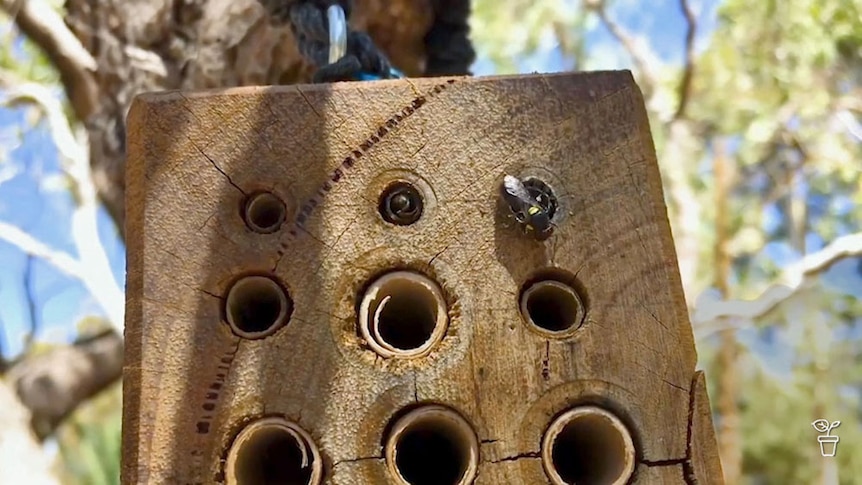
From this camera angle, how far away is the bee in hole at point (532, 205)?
54cm

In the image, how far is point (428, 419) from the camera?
0.53 meters

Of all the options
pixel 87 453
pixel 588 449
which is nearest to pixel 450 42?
pixel 588 449

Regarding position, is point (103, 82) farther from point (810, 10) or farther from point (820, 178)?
point (820, 178)

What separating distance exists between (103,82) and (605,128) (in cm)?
89

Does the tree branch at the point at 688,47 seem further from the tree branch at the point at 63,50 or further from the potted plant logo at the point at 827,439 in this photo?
the tree branch at the point at 63,50

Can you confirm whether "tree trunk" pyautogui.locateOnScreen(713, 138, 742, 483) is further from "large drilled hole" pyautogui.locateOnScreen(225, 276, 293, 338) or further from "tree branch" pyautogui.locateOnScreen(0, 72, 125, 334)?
"large drilled hole" pyautogui.locateOnScreen(225, 276, 293, 338)

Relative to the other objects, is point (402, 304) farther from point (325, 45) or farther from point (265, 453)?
point (325, 45)

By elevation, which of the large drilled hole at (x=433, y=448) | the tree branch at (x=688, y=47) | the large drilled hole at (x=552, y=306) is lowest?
the large drilled hole at (x=433, y=448)

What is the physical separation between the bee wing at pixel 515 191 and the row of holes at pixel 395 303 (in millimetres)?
60

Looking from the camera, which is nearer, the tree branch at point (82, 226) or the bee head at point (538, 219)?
the bee head at point (538, 219)

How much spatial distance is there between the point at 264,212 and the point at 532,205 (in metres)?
0.20

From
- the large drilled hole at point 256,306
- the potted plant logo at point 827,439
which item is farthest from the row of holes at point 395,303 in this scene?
the potted plant logo at point 827,439

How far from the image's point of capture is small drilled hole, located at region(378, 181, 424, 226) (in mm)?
567

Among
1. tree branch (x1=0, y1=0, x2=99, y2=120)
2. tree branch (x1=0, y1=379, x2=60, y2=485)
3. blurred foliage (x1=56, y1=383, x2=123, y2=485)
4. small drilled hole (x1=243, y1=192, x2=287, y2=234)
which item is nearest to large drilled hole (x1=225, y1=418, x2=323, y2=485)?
small drilled hole (x1=243, y1=192, x2=287, y2=234)
